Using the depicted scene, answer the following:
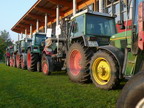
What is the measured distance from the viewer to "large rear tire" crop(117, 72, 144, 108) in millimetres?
2537

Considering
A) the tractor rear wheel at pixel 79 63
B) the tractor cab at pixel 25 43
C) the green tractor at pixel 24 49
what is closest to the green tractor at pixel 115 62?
the tractor rear wheel at pixel 79 63

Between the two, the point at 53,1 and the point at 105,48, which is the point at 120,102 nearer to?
the point at 105,48

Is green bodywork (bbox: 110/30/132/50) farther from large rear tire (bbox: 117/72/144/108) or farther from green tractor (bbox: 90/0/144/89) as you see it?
large rear tire (bbox: 117/72/144/108)

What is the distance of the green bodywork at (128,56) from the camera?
Answer: 3985 mm

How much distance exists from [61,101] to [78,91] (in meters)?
1.13

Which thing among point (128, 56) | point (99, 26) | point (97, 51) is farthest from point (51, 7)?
point (128, 56)

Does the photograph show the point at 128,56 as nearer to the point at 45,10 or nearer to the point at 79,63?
the point at 79,63

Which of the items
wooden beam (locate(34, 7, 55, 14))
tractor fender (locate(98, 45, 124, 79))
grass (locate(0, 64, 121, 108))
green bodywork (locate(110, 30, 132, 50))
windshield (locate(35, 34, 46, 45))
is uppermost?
wooden beam (locate(34, 7, 55, 14))

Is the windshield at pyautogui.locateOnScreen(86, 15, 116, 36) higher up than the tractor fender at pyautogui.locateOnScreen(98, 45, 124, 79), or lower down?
higher up

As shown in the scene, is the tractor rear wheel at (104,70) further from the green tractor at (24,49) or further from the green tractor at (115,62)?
the green tractor at (24,49)

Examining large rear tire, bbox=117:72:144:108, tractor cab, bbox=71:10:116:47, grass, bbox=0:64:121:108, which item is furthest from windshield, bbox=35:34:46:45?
large rear tire, bbox=117:72:144:108

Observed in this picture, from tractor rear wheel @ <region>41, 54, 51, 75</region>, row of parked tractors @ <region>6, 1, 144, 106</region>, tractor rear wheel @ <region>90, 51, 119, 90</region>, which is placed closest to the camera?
row of parked tractors @ <region>6, 1, 144, 106</region>

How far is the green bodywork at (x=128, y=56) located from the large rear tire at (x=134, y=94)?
135 cm

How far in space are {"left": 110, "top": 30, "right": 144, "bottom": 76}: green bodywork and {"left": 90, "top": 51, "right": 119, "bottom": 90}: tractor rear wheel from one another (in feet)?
1.37
